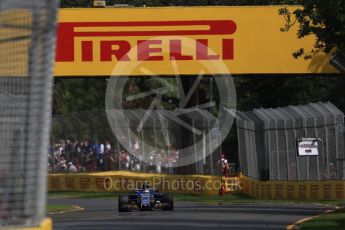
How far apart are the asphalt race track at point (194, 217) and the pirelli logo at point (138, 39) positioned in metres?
4.76

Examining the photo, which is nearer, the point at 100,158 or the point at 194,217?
the point at 194,217

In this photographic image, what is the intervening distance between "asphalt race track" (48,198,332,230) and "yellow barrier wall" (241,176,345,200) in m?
2.67

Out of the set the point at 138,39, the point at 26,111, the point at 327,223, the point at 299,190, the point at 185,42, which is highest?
the point at 138,39

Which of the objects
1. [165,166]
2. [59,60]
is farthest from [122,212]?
[165,166]

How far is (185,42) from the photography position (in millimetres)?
30859

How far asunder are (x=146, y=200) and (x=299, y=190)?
7.50 meters

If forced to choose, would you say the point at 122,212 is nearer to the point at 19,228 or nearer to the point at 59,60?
the point at 59,60

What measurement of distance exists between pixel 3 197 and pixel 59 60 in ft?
67.5

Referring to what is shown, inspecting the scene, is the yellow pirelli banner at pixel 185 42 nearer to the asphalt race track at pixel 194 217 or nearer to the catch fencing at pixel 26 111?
the asphalt race track at pixel 194 217

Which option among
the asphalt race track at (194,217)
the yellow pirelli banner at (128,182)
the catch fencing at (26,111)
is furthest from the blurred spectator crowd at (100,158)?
the catch fencing at (26,111)

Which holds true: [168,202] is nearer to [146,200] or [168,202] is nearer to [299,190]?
[146,200]

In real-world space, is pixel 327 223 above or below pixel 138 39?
below

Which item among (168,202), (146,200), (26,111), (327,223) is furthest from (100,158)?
(26,111)

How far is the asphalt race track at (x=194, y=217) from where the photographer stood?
22.2 m
